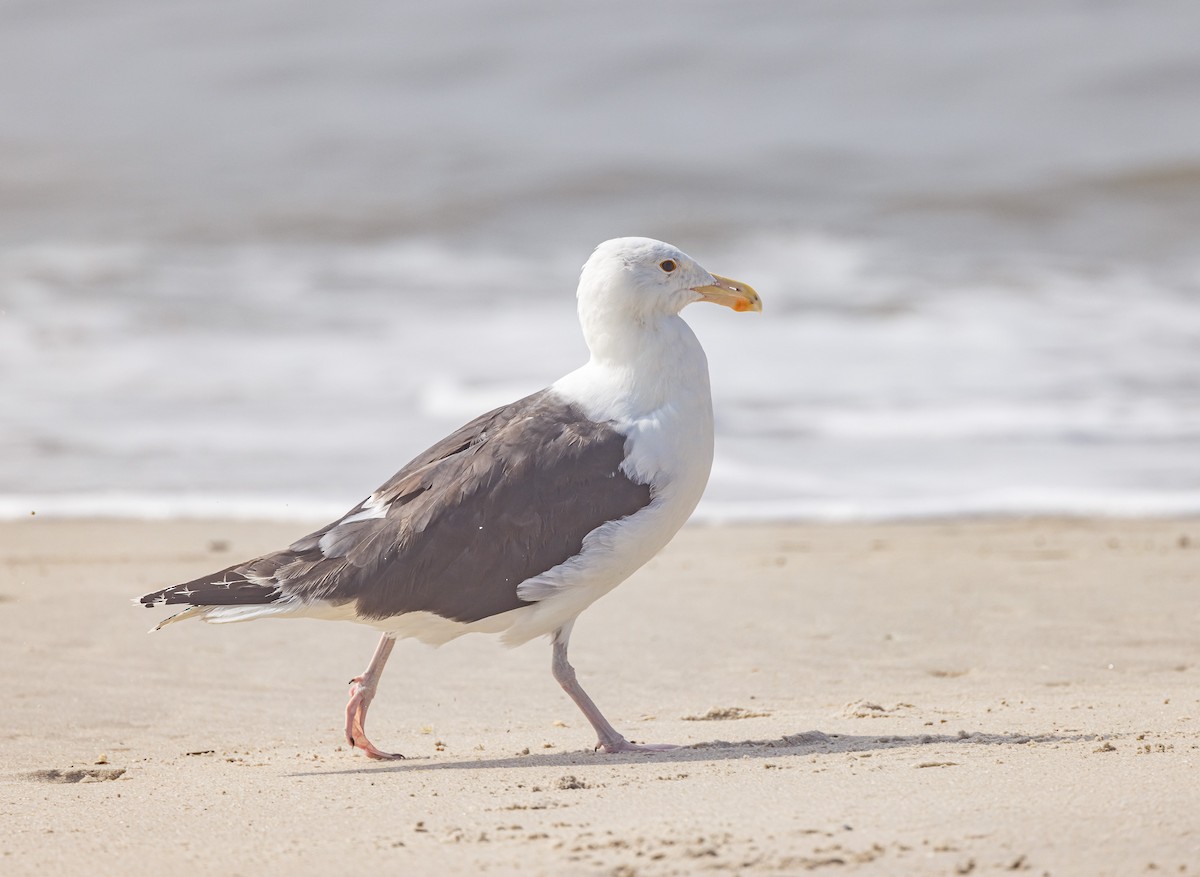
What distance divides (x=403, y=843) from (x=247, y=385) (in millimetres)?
10177

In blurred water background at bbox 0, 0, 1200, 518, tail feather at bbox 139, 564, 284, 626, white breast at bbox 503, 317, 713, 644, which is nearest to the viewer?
tail feather at bbox 139, 564, 284, 626

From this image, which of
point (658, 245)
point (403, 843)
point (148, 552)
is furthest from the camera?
point (148, 552)

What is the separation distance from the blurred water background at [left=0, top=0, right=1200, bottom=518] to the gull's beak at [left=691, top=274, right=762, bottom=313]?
385 centimetres

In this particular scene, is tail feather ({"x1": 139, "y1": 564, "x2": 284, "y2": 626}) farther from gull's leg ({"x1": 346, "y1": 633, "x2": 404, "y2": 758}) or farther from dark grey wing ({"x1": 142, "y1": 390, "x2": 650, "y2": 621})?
gull's leg ({"x1": 346, "y1": 633, "x2": 404, "y2": 758})

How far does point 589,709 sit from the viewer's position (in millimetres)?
5012

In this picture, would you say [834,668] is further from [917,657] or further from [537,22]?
[537,22]

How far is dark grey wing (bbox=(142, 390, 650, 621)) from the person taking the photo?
488 cm

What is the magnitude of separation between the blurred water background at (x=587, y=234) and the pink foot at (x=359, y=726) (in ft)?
14.9

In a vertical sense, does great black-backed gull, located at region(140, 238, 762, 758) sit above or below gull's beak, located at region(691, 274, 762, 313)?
below

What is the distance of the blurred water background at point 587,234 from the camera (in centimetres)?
1100

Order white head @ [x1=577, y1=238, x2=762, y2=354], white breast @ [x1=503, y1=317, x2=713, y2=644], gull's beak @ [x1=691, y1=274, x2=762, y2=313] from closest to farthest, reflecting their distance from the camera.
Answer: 1. white breast @ [x1=503, y1=317, x2=713, y2=644]
2. white head @ [x1=577, y1=238, x2=762, y2=354]
3. gull's beak @ [x1=691, y1=274, x2=762, y2=313]

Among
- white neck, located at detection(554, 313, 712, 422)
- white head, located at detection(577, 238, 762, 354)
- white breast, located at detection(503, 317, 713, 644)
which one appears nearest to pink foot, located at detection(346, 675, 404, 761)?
white breast, located at detection(503, 317, 713, 644)

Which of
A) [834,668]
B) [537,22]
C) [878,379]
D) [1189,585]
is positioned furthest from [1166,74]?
[834,668]

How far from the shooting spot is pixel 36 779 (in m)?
4.80
